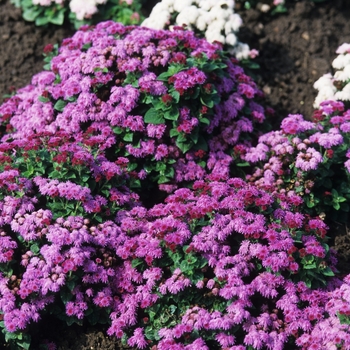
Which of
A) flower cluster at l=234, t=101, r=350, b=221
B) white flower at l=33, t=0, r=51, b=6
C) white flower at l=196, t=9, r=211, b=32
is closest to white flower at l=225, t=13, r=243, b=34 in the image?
white flower at l=196, t=9, r=211, b=32

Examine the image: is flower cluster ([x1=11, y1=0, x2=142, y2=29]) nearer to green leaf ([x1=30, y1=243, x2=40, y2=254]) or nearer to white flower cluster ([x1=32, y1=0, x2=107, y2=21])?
white flower cluster ([x1=32, y1=0, x2=107, y2=21])

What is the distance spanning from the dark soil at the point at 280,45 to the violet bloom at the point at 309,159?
1.85m

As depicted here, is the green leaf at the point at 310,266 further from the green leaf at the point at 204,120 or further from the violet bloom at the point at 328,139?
the green leaf at the point at 204,120

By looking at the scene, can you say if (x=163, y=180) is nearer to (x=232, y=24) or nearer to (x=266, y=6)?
(x=232, y=24)

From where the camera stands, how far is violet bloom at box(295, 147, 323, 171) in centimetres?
674

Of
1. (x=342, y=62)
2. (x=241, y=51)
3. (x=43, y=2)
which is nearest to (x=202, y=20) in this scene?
(x=241, y=51)

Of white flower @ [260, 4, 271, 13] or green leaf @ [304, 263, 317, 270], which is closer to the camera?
green leaf @ [304, 263, 317, 270]

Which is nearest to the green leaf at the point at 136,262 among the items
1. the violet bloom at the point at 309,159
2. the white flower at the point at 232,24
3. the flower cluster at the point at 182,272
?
the flower cluster at the point at 182,272

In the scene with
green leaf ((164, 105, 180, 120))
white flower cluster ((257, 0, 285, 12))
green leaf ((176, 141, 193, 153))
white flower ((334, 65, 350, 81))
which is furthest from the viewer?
white flower cluster ((257, 0, 285, 12))

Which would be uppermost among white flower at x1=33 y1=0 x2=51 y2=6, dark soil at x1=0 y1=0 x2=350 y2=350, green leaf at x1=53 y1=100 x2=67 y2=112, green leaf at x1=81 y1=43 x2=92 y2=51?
white flower at x1=33 y1=0 x2=51 y2=6

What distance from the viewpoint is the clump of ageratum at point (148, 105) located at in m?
7.13

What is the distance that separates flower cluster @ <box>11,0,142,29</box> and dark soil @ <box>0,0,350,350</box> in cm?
17

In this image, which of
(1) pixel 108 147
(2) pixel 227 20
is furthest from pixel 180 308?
(2) pixel 227 20

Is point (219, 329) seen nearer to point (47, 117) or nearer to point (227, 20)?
point (47, 117)
